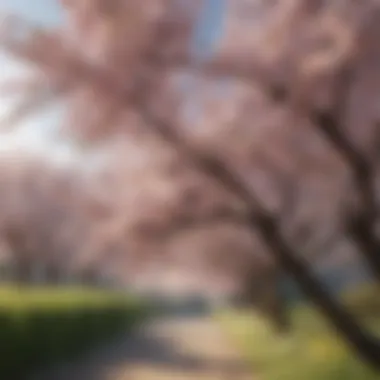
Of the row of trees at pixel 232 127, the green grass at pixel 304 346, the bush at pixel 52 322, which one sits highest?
the row of trees at pixel 232 127

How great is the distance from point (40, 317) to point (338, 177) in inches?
19.9

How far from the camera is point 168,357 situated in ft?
2.78

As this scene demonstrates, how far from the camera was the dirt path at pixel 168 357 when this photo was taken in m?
0.83

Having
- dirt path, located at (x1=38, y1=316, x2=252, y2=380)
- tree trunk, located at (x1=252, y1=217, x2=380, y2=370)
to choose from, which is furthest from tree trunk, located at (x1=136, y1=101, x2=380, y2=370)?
dirt path, located at (x1=38, y1=316, x2=252, y2=380)

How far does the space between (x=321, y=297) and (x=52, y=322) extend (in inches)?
16.2

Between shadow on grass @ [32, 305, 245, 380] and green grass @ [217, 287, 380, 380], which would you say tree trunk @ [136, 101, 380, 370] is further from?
shadow on grass @ [32, 305, 245, 380]

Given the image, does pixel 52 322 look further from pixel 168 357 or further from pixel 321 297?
pixel 321 297

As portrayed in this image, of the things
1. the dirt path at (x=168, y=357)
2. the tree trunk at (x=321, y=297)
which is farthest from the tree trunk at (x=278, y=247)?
the dirt path at (x=168, y=357)

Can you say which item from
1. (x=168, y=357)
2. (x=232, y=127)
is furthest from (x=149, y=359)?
(x=232, y=127)

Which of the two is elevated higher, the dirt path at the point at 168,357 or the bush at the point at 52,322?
the bush at the point at 52,322

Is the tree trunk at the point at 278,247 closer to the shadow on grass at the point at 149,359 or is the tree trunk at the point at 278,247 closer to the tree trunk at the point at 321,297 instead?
the tree trunk at the point at 321,297

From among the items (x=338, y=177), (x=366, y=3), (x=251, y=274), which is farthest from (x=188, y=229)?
(x=366, y=3)

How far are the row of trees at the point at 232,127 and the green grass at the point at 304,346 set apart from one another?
0.02 metres

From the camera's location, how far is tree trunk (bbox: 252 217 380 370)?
2.70 feet
